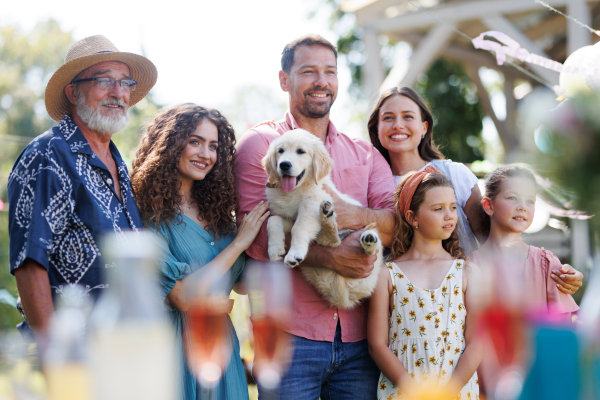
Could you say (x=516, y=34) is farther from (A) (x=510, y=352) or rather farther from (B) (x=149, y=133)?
(A) (x=510, y=352)

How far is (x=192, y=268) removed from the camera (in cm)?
253

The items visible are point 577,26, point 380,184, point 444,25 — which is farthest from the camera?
point 444,25

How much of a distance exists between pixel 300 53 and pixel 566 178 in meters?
2.59

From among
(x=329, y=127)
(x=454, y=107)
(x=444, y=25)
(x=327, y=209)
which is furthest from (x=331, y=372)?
(x=454, y=107)

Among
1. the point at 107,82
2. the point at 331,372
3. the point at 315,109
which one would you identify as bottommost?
the point at 331,372

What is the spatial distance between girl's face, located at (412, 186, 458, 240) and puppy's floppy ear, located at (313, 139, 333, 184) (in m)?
0.63

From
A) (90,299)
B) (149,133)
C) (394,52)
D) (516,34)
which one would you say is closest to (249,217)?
(149,133)

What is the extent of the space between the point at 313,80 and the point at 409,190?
0.91 meters

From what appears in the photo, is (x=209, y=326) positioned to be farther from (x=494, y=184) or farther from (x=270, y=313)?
(x=494, y=184)

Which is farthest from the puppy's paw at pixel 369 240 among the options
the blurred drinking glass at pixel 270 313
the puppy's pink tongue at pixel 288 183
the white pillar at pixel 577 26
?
the white pillar at pixel 577 26

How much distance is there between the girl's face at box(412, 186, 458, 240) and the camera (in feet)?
8.87

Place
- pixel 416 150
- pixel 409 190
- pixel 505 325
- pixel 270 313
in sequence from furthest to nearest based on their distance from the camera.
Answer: pixel 416 150 < pixel 409 190 < pixel 270 313 < pixel 505 325

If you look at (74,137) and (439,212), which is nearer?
(74,137)

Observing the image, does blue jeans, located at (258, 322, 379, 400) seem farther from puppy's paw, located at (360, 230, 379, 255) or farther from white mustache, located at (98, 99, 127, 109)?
white mustache, located at (98, 99, 127, 109)
